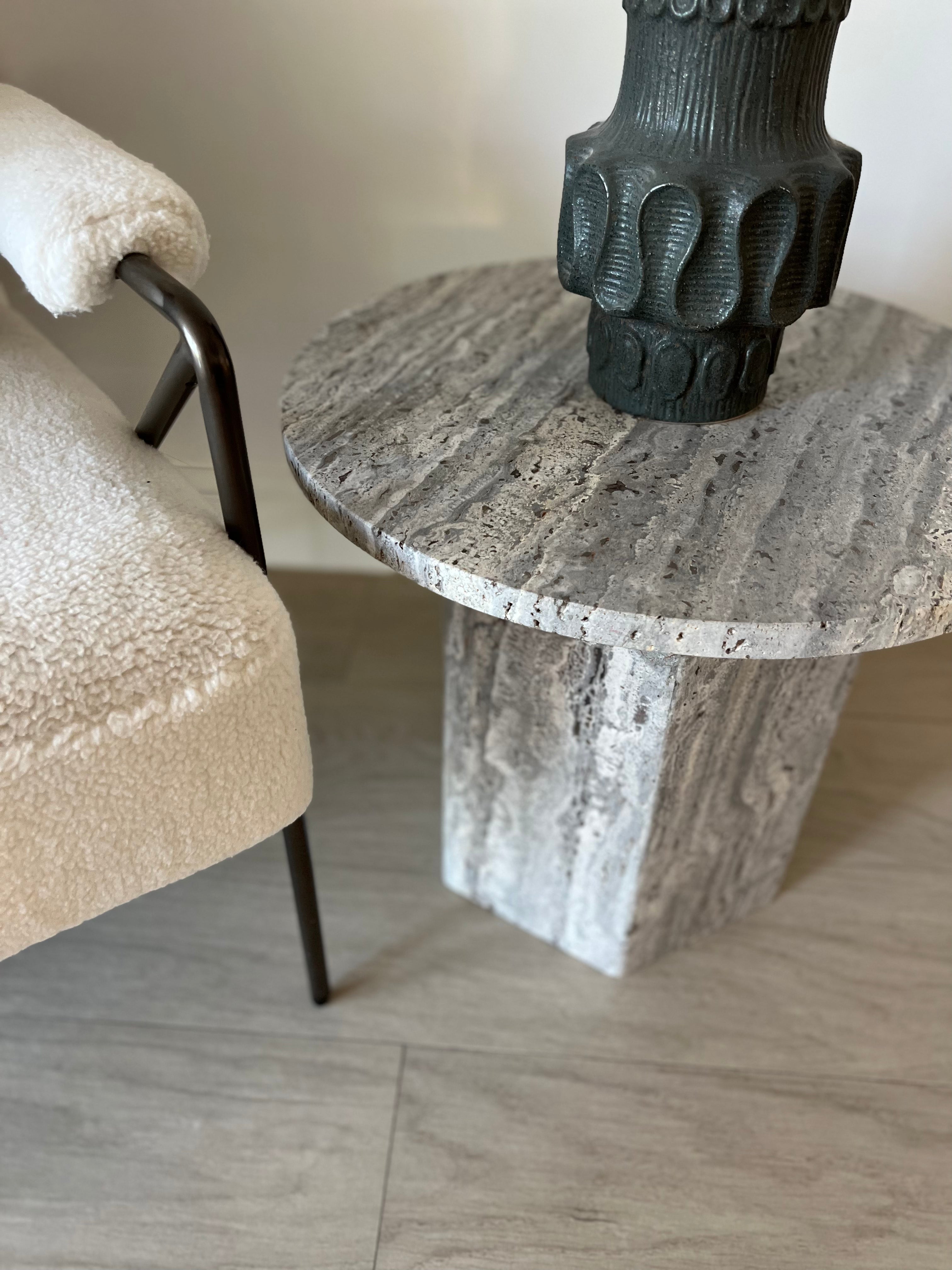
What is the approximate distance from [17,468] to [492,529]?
1.06 feet

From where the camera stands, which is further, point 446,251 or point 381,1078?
point 446,251

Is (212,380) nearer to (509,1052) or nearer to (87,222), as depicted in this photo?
(87,222)

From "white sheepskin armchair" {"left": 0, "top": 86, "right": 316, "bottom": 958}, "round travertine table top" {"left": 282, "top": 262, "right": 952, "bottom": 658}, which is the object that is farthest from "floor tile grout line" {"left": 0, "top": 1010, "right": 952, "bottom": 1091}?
"round travertine table top" {"left": 282, "top": 262, "right": 952, "bottom": 658}

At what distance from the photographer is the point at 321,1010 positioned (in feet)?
2.98

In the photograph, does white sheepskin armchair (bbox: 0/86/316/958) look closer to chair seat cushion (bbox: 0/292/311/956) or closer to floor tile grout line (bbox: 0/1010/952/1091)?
chair seat cushion (bbox: 0/292/311/956)

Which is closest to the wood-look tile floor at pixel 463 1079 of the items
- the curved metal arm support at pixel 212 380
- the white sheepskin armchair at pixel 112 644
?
the white sheepskin armchair at pixel 112 644

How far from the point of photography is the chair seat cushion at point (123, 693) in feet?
1.84

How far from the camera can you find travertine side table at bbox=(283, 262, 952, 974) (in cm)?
59

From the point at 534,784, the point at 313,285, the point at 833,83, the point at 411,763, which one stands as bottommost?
the point at 411,763

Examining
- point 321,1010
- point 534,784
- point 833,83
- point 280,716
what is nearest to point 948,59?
point 833,83

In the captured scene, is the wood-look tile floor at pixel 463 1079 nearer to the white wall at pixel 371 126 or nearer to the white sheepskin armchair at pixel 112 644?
the white sheepskin armchair at pixel 112 644

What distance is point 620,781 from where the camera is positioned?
805mm

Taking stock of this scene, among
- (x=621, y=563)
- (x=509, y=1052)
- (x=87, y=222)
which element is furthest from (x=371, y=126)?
(x=509, y=1052)

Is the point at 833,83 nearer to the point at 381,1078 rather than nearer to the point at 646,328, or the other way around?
the point at 646,328
